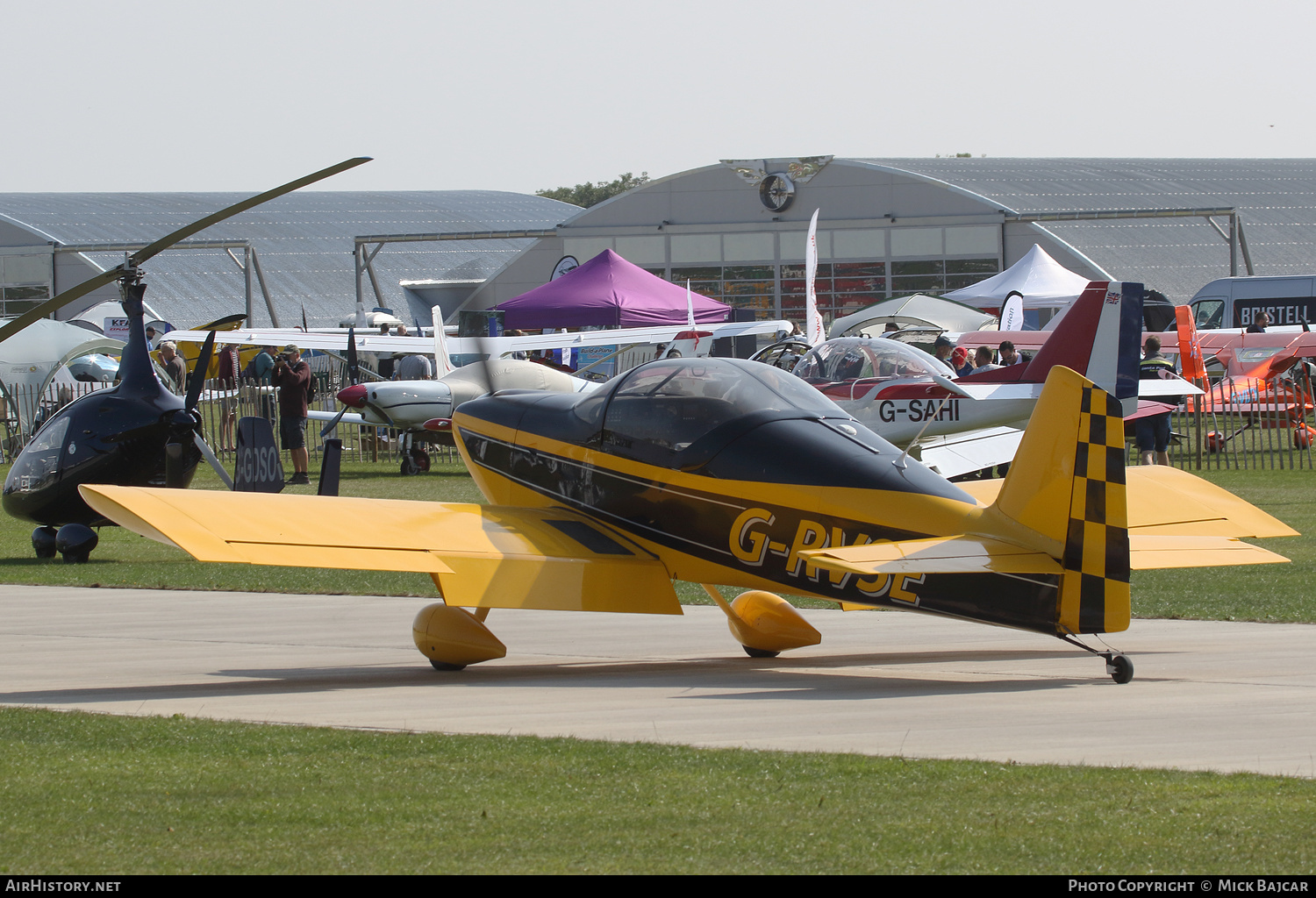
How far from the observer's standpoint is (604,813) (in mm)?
5082

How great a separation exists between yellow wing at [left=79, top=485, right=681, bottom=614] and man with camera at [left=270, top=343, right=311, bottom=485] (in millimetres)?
14965

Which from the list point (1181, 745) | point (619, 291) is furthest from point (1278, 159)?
point (1181, 745)

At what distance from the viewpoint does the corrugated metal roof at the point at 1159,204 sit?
165ft

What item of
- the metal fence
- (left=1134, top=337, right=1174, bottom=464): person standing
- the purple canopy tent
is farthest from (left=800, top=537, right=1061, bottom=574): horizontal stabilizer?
the purple canopy tent

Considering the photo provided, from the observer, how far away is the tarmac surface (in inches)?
252

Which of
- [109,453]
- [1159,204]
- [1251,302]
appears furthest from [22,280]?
[109,453]

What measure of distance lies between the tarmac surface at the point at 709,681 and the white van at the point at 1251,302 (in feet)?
103

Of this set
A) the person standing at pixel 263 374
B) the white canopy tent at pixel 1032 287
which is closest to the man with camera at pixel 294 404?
the person standing at pixel 263 374

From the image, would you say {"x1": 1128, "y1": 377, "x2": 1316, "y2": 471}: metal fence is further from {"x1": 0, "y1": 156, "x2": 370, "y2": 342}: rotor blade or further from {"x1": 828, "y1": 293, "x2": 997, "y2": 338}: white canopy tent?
{"x1": 0, "y1": 156, "x2": 370, "y2": 342}: rotor blade

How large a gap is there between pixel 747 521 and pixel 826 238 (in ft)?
145

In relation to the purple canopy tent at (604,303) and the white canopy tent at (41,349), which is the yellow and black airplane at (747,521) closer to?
the white canopy tent at (41,349)

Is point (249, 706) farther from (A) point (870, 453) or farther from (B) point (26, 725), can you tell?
(A) point (870, 453)

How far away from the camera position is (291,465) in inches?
Answer: 1011

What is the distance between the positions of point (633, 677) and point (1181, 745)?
335cm
